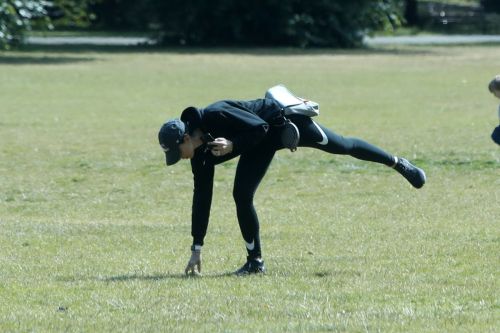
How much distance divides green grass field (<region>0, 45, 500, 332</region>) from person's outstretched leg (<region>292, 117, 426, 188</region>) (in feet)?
2.15

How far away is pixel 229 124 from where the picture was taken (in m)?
8.14

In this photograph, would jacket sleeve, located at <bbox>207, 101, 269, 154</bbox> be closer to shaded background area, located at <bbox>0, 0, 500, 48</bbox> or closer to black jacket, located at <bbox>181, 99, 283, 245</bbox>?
black jacket, located at <bbox>181, 99, 283, 245</bbox>

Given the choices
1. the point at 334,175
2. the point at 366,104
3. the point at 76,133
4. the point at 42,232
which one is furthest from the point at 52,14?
the point at 42,232

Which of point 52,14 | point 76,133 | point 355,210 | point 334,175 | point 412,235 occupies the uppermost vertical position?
point 412,235

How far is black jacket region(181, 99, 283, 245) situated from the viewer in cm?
810

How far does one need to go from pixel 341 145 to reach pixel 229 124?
108 centimetres

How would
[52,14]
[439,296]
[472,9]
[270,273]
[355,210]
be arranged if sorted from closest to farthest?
[439,296]
[270,273]
[355,210]
[52,14]
[472,9]

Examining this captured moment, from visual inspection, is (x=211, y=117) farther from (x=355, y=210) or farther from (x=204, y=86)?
(x=204, y=86)

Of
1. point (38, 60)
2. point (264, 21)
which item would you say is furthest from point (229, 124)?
point (264, 21)

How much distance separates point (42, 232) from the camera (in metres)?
11.2

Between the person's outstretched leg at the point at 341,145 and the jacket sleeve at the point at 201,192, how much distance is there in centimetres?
68

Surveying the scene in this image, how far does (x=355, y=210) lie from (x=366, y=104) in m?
14.3

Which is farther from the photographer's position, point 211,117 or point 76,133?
point 76,133

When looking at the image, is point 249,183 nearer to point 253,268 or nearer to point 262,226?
point 253,268
